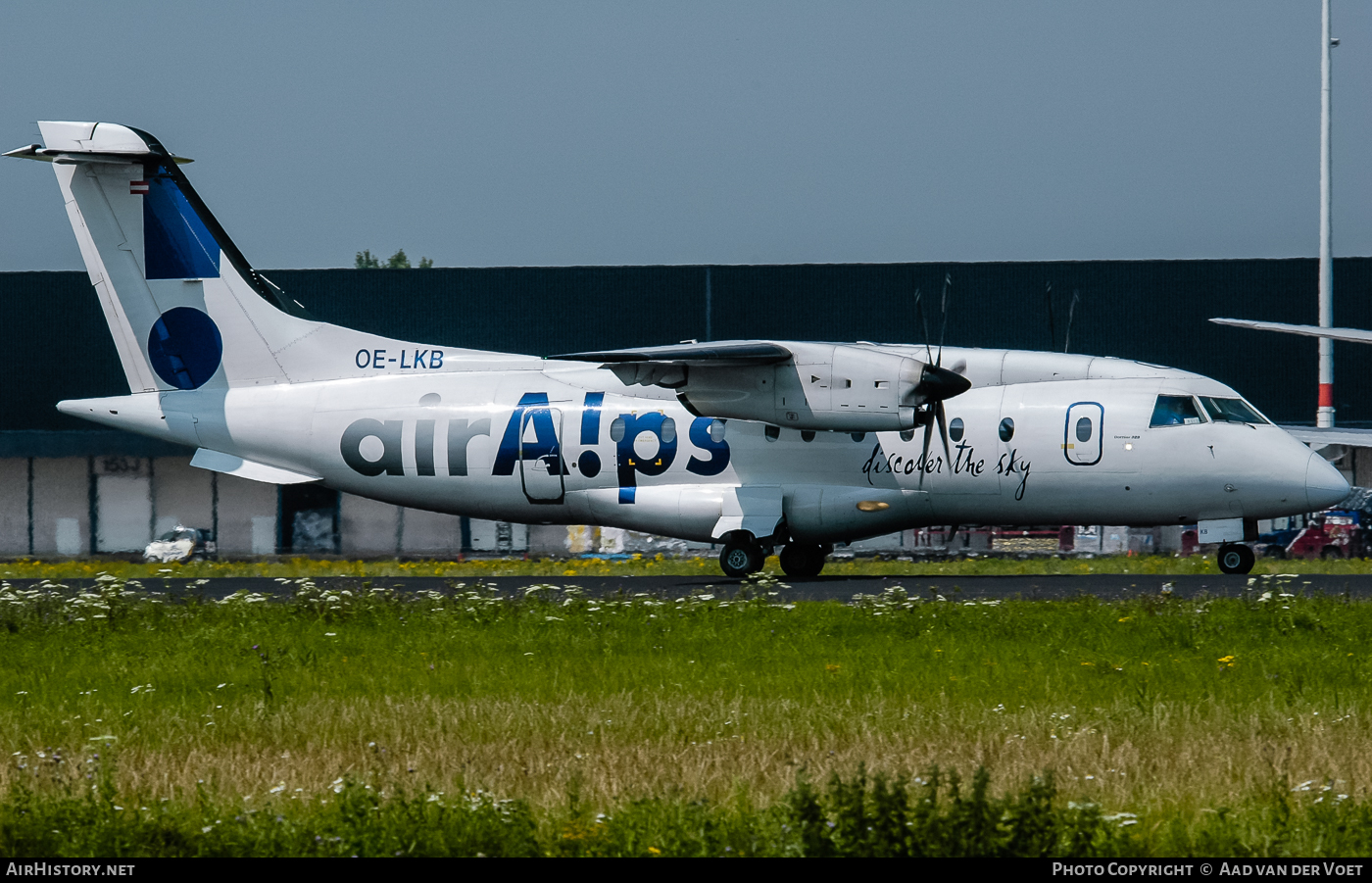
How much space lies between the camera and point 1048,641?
1510cm

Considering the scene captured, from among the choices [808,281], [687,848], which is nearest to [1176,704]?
[687,848]

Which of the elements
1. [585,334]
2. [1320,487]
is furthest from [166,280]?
[1320,487]

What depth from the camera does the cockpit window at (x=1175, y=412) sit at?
75.4 ft

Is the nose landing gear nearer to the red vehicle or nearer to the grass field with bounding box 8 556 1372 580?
the grass field with bounding box 8 556 1372 580

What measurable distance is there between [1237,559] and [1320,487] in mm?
1972

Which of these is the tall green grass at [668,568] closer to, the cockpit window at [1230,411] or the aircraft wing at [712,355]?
the cockpit window at [1230,411]

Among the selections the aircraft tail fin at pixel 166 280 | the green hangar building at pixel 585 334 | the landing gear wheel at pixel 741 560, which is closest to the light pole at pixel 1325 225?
the green hangar building at pixel 585 334

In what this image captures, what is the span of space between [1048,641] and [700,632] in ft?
13.2

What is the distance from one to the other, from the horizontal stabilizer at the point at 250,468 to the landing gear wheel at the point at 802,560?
9.36 m

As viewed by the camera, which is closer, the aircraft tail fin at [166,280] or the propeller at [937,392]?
the propeller at [937,392]

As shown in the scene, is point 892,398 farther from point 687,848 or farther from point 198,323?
A: point 687,848

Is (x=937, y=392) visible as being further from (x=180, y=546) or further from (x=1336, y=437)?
(x=180, y=546)

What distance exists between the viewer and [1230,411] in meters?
23.2

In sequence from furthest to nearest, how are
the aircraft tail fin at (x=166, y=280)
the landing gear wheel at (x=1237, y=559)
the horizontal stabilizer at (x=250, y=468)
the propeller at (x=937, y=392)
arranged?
the aircraft tail fin at (x=166, y=280), the horizontal stabilizer at (x=250, y=468), the landing gear wheel at (x=1237, y=559), the propeller at (x=937, y=392)
